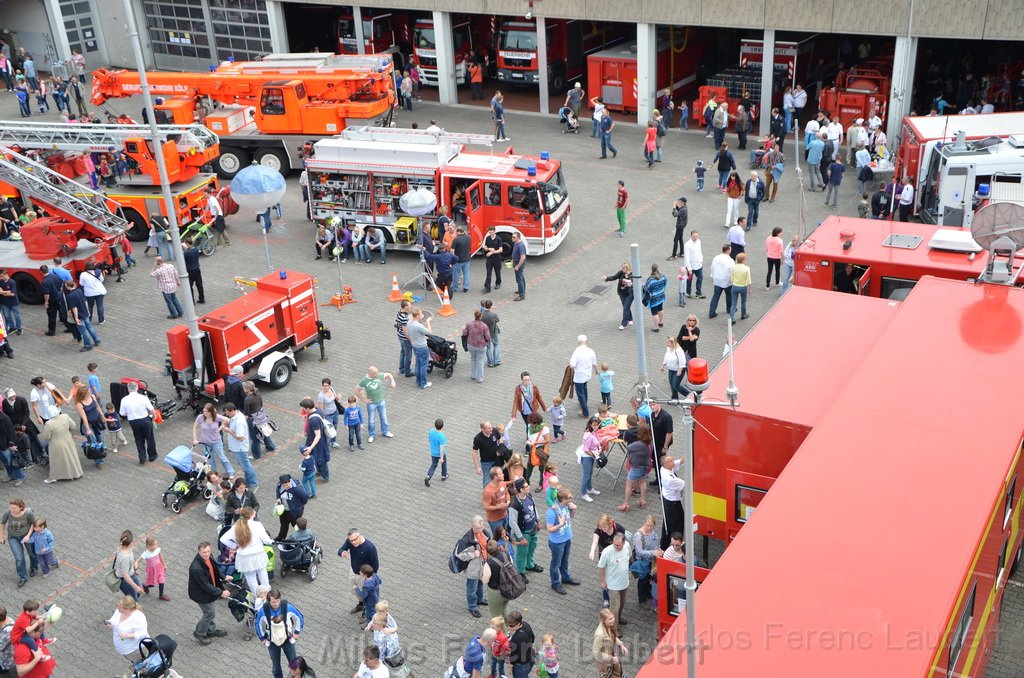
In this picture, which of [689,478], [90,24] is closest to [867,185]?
[689,478]

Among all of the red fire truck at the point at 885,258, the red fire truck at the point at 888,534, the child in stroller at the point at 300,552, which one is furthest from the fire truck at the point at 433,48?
the red fire truck at the point at 888,534

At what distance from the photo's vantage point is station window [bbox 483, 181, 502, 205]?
Answer: 24.9 m

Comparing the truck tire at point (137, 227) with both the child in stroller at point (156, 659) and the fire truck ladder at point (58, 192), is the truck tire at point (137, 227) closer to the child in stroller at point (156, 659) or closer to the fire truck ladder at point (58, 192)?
the fire truck ladder at point (58, 192)

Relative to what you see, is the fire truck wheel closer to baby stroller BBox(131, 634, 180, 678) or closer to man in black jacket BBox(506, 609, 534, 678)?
baby stroller BBox(131, 634, 180, 678)

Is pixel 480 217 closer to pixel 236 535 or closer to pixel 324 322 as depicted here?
pixel 324 322

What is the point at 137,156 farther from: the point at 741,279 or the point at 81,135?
the point at 741,279

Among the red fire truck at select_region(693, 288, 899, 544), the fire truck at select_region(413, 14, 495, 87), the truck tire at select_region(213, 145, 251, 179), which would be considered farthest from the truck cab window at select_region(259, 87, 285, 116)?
the red fire truck at select_region(693, 288, 899, 544)

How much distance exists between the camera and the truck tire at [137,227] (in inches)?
1095

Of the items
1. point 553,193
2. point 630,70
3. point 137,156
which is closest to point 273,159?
point 137,156

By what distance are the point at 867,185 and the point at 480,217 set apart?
11969 millimetres

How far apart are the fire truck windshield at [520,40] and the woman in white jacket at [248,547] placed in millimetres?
29119

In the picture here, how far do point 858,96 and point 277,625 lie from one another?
25992 mm

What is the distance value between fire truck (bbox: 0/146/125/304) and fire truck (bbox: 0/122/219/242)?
0.96 metres

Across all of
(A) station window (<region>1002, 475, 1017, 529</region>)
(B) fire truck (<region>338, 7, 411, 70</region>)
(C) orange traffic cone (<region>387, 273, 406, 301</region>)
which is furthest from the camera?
(B) fire truck (<region>338, 7, 411, 70</region>)
